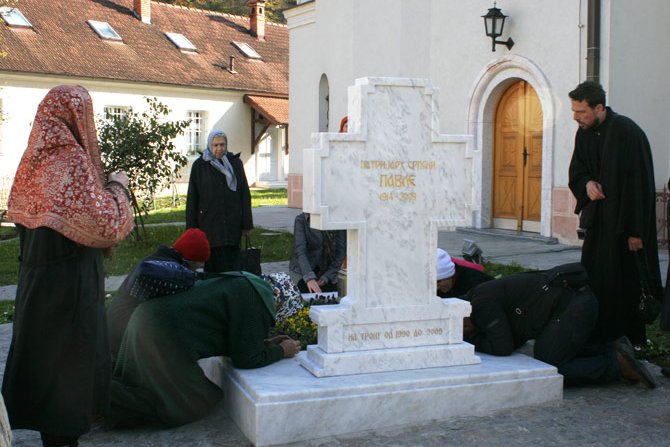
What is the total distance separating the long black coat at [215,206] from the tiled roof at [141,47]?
64.7ft

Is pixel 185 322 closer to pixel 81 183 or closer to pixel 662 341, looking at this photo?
pixel 81 183

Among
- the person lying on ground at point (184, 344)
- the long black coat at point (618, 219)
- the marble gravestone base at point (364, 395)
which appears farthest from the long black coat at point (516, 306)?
the person lying on ground at point (184, 344)

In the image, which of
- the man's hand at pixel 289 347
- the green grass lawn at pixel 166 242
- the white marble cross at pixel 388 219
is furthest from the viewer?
the green grass lawn at pixel 166 242

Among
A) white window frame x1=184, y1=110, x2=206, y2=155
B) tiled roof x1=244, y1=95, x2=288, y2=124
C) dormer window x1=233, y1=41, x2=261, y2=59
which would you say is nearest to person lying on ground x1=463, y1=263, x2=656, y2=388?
tiled roof x1=244, y1=95, x2=288, y2=124

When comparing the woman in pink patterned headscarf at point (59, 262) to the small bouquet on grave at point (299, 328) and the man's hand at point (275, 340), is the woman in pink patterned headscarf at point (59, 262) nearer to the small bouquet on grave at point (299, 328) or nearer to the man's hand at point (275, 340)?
the man's hand at point (275, 340)

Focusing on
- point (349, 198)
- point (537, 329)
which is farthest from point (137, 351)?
point (537, 329)

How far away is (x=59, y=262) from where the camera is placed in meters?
3.86

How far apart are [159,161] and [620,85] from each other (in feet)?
23.1

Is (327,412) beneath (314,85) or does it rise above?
beneath

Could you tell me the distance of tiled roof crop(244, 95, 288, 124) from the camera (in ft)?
102

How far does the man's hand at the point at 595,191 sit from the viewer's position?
5945 mm

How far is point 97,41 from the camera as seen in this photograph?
29.2 m

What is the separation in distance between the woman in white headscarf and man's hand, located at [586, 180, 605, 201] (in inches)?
143

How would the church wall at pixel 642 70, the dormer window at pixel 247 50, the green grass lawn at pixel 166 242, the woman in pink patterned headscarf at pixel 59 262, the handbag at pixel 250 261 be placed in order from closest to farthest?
the woman in pink patterned headscarf at pixel 59 262 < the green grass lawn at pixel 166 242 < the handbag at pixel 250 261 < the church wall at pixel 642 70 < the dormer window at pixel 247 50
